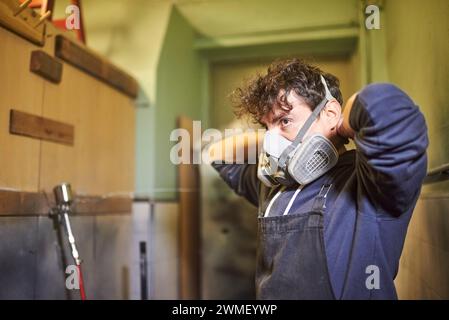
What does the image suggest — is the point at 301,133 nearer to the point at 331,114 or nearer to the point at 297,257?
the point at 331,114

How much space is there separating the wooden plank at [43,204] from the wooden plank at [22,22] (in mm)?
516

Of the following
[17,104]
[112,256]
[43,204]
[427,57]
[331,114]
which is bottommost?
[112,256]

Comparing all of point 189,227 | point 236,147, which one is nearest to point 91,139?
point 236,147

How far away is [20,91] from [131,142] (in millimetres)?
854

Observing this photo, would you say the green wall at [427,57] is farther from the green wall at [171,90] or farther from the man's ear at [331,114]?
the green wall at [171,90]

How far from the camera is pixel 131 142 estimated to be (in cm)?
216

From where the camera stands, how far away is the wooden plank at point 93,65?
157 centimetres

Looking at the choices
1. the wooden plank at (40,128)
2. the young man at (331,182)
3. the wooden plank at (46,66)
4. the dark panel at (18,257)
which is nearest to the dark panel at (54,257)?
the dark panel at (18,257)

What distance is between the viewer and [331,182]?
96 centimetres

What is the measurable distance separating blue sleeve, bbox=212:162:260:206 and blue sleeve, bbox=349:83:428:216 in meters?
0.63

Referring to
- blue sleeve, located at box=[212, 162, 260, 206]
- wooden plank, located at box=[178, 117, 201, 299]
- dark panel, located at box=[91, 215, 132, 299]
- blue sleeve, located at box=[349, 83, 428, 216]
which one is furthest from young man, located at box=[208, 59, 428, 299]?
wooden plank, located at box=[178, 117, 201, 299]

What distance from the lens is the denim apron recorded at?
858 millimetres

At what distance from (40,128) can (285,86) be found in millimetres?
915
